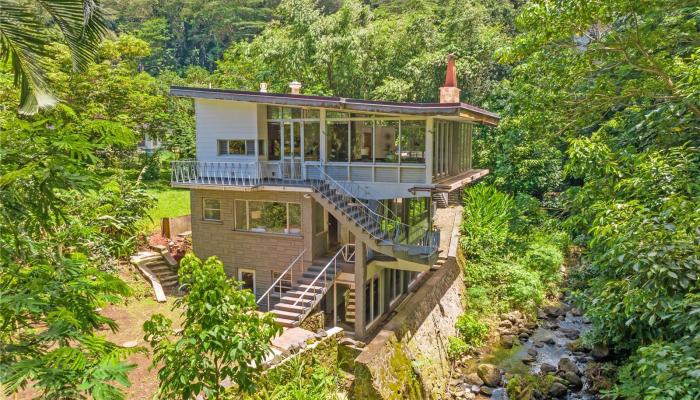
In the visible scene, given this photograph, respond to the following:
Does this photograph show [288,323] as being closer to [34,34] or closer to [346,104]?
[346,104]

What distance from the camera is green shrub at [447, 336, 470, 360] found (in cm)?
1698

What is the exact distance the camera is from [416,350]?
592 inches

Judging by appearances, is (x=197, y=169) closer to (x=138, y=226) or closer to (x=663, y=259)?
(x=138, y=226)

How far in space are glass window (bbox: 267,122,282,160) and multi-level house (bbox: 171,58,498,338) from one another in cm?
4

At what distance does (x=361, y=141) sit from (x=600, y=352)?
38.2 feet

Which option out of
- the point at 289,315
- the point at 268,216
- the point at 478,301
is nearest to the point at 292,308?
the point at 289,315

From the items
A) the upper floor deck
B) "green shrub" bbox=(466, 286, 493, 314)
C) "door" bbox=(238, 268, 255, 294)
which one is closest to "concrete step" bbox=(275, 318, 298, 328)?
"door" bbox=(238, 268, 255, 294)

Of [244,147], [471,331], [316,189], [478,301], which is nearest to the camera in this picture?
[316,189]

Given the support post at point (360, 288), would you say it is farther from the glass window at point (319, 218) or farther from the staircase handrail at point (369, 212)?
the glass window at point (319, 218)

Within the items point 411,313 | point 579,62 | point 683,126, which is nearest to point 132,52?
point 411,313

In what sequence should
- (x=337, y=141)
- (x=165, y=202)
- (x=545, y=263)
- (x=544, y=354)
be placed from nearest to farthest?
(x=337, y=141) → (x=544, y=354) → (x=545, y=263) → (x=165, y=202)

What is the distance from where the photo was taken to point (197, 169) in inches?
684

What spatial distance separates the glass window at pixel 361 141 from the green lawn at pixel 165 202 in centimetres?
1165

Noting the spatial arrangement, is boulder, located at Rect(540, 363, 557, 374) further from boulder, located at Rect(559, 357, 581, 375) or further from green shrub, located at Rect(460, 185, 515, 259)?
green shrub, located at Rect(460, 185, 515, 259)
